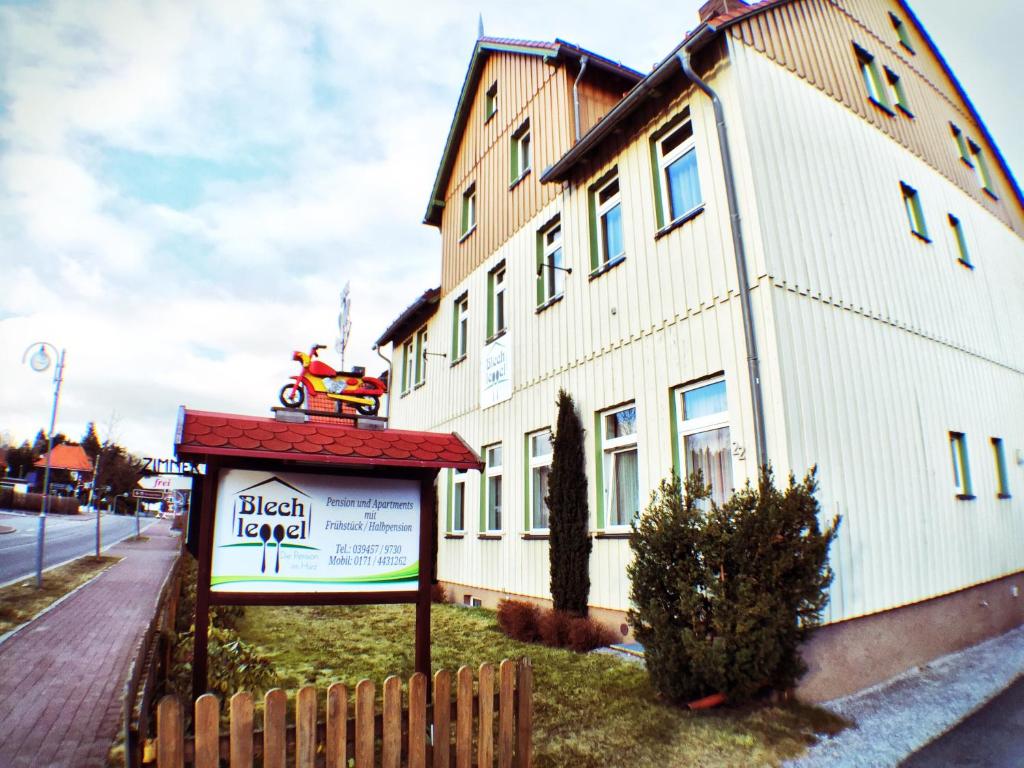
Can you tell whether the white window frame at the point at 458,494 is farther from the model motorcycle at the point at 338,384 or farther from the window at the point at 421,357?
the model motorcycle at the point at 338,384

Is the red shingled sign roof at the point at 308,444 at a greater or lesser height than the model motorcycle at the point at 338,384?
lesser

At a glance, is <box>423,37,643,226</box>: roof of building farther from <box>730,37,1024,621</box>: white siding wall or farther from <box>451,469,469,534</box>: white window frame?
<box>451,469,469,534</box>: white window frame

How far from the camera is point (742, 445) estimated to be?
21.9 feet

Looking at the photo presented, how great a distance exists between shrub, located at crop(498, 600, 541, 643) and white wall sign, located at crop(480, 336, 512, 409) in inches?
162

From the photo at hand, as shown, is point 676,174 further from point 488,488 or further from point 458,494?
point 458,494

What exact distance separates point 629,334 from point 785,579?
166 inches

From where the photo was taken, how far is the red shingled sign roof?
405 cm

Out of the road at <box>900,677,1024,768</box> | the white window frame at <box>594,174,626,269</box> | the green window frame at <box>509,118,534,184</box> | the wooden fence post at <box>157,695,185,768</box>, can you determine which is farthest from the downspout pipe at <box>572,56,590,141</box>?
the wooden fence post at <box>157,695,185,768</box>

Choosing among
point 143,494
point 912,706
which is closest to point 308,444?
point 912,706

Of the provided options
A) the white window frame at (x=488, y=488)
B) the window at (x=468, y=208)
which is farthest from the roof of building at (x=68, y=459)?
the white window frame at (x=488, y=488)

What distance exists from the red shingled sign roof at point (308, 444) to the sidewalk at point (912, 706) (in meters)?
3.41

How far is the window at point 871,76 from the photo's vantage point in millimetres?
10531

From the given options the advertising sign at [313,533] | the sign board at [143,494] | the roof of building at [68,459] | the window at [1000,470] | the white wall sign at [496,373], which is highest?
the roof of building at [68,459]

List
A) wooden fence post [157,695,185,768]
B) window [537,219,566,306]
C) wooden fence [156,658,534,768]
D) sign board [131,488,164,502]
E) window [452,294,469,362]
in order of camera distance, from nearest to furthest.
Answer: wooden fence post [157,695,185,768]
wooden fence [156,658,534,768]
window [537,219,566,306]
window [452,294,469,362]
sign board [131,488,164,502]
